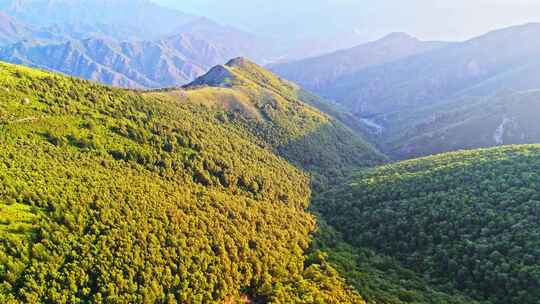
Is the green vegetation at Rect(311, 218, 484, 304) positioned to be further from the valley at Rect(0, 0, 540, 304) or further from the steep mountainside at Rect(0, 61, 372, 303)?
the steep mountainside at Rect(0, 61, 372, 303)

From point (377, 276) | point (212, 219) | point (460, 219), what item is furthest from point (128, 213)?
point (460, 219)

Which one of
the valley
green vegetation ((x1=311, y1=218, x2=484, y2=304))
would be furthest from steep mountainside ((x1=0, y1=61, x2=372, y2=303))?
green vegetation ((x1=311, y1=218, x2=484, y2=304))

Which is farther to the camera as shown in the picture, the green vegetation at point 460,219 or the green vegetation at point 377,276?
the green vegetation at point 460,219

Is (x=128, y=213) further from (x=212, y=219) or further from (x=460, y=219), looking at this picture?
(x=460, y=219)

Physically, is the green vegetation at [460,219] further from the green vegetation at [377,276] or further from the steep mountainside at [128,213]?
the steep mountainside at [128,213]

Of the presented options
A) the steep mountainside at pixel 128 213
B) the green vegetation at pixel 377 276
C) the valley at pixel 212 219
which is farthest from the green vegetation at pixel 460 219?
the steep mountainside at pixel 128 213
